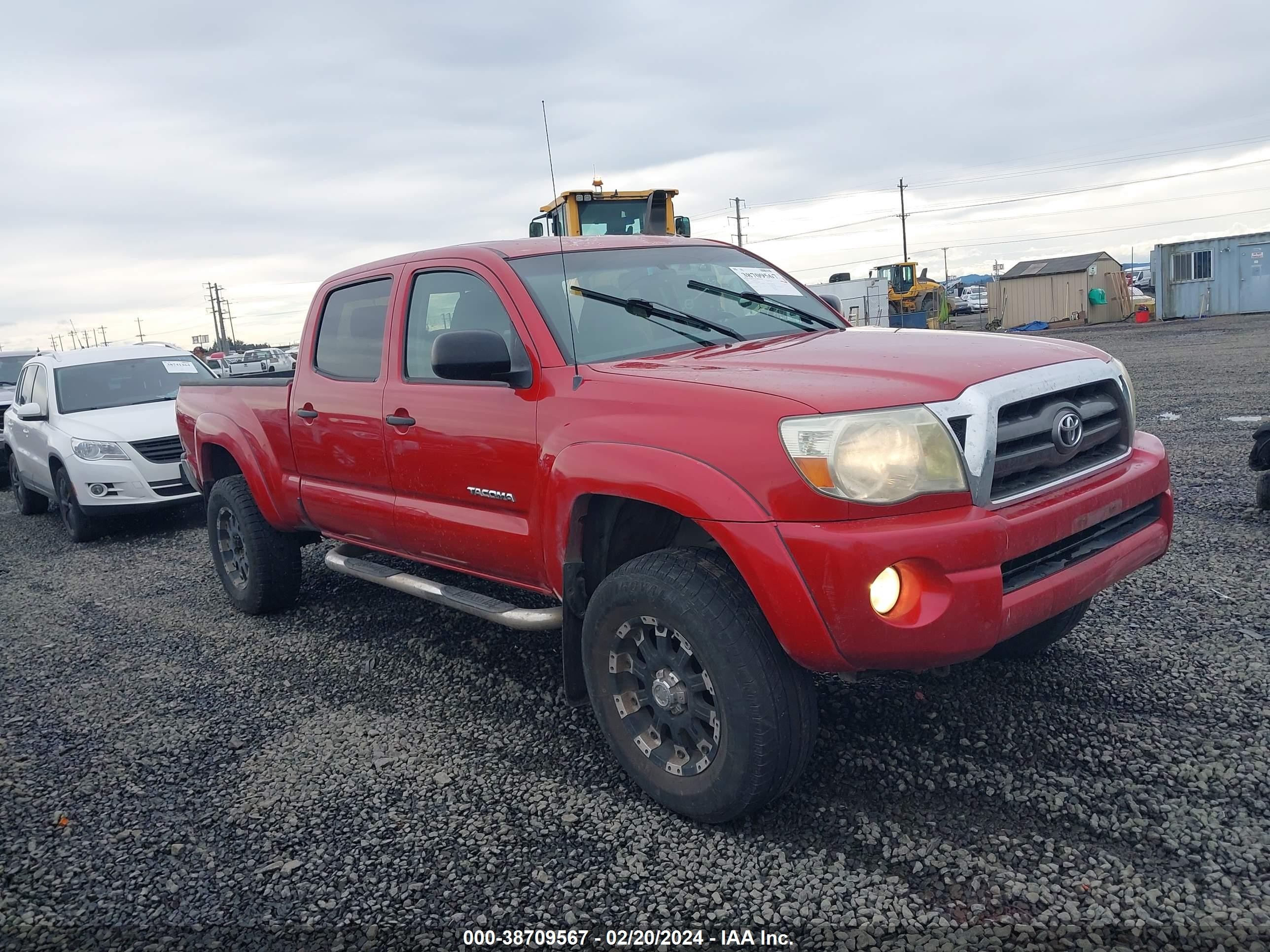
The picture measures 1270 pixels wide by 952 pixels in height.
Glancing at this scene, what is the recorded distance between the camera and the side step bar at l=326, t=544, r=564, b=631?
3.45m

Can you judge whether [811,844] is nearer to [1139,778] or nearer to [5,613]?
[1139,778]

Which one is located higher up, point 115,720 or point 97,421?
point 97,421

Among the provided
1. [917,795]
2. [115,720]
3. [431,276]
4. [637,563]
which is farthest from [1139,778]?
[115,720]

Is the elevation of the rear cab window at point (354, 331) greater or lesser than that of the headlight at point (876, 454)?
greater

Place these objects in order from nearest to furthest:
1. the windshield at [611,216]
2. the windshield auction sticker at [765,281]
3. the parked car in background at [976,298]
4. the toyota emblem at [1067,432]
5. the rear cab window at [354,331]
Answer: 1. the toyota emblem at [1067,432]
2. the windshield auction sticker at [765,281]
3. the rear cab window at [354,331]
4. the windshield at [611,216]
5. the parked car in background at [976,298]

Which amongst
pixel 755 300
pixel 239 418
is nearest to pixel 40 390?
pixel 239 418

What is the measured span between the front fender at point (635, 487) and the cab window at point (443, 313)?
749 millimetres

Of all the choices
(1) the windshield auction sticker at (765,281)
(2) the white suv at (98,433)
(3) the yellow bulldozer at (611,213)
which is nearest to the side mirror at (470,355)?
(1) the windshield auction sticker at (765,281)

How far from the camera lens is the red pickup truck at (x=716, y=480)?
102 inches

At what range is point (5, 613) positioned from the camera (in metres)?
6.25

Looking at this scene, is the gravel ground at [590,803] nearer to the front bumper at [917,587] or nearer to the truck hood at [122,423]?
the front bumper at [917,587]

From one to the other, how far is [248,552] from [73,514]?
4401 millimetres

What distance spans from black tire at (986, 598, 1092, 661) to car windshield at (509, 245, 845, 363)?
1524mm

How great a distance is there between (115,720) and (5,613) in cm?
282
